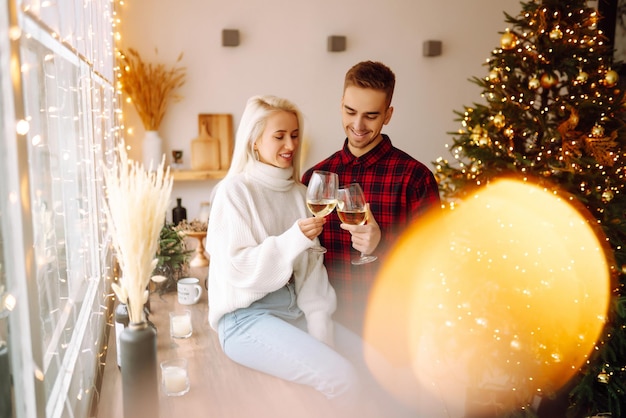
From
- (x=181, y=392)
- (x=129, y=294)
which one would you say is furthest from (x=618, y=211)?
(x=129, y=294)

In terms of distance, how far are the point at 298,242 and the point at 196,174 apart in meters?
2.69

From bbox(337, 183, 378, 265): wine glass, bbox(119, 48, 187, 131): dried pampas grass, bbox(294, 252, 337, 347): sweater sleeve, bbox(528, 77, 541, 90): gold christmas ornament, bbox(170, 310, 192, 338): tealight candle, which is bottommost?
bbox(170, 310, 192, 338): tealight candle

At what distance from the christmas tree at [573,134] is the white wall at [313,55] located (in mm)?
1955

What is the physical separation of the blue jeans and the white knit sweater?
0.05 metres

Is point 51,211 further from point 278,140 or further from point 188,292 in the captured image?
point 188,292

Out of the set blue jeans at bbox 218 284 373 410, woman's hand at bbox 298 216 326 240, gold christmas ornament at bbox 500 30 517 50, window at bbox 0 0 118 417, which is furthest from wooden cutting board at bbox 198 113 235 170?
woman's hand at bbox 298 216 326 240

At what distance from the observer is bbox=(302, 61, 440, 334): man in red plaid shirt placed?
2.00m

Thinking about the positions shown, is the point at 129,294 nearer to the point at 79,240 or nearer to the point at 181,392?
the point at 181,392

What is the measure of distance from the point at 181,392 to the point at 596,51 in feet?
7.59

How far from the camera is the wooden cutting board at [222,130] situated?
4168mm

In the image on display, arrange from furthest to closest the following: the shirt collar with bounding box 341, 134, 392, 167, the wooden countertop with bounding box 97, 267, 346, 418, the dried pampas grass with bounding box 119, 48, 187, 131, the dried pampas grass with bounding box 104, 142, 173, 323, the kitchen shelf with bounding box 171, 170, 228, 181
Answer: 1. the kitchen shelf with bounding box 171, 170, 228, 181
2. the dried pampas grass with bounding box 119, 48, 187, 131
3. the shirt collar with bounding box 341, 134, 392, 167
4. the wooden countertop with bounding box 97, 267, 346, 418
5. the dried pampas grass with bounding box 104, 142, 173, 323

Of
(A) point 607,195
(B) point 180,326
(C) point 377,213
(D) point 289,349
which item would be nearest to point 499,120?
(A) point 607,195

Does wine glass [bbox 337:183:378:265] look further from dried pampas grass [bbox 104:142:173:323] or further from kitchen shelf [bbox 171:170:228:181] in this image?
kitchen shelf [bbox 171:170:228:181]

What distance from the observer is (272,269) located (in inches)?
63.4
